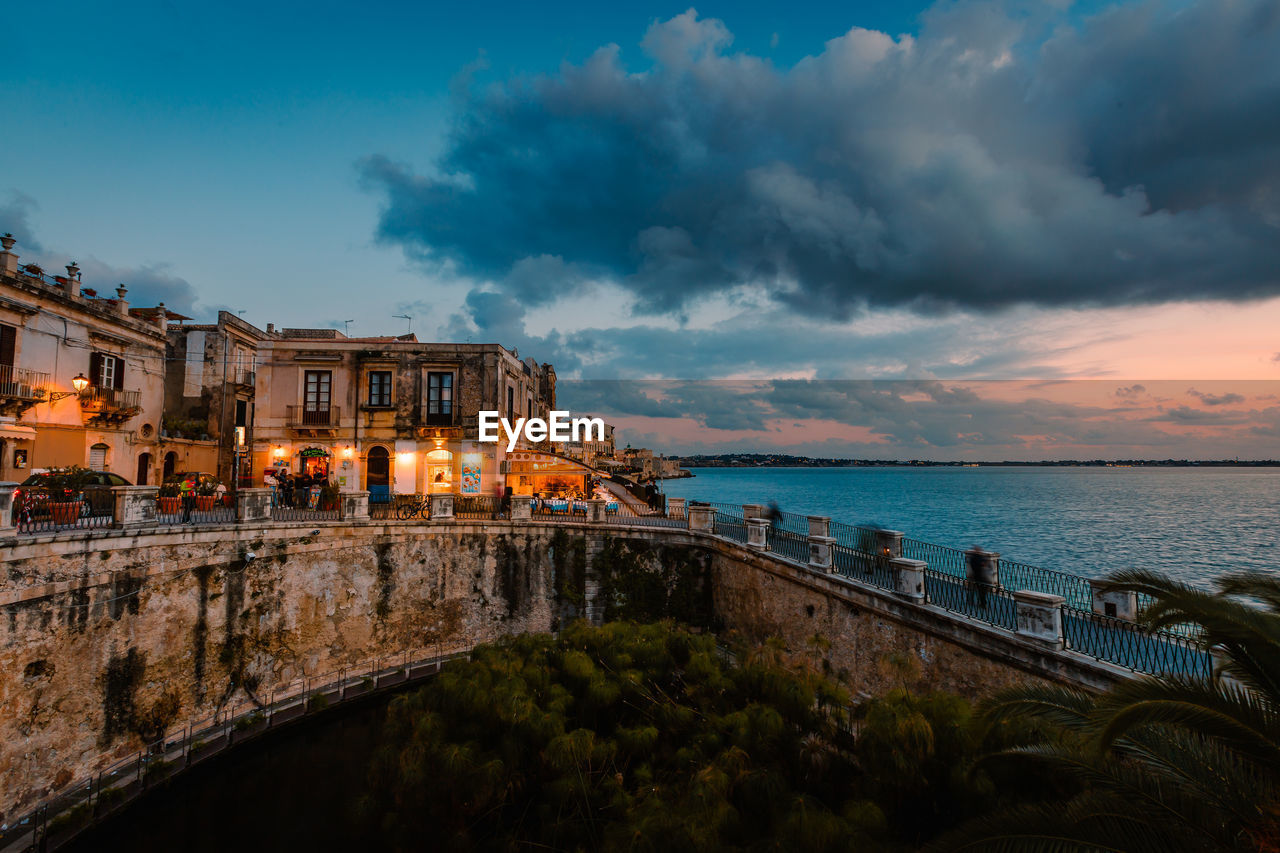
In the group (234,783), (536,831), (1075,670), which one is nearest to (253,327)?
(234,783)

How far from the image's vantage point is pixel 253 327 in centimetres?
2939

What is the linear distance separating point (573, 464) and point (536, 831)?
48.0ft

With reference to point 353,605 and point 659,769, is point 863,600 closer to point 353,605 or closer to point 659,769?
point 659,769

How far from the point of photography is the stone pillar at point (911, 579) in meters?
10.6

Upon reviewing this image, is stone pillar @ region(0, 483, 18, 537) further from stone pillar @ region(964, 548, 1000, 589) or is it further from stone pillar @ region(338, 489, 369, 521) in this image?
stone pillar @ region(964, 548, 1000, 589)

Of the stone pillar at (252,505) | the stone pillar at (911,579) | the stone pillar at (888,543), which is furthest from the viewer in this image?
the stone pillar at (252,505)

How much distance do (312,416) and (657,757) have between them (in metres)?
20.7

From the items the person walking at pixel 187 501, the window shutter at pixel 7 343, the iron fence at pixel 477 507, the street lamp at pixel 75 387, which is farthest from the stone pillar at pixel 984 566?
the window shutter at pixel 7 343

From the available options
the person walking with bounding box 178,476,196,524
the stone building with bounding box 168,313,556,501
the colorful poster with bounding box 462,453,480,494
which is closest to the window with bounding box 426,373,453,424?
the stone building with bounding box 168,313,556,501

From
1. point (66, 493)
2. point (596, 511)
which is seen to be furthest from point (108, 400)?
point (596, 511)

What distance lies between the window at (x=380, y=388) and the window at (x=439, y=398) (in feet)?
5.34

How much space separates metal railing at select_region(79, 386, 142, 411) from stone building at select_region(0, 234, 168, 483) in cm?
3

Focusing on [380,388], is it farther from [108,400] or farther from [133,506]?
[133,506]

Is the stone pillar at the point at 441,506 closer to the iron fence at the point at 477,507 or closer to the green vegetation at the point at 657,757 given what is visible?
the iron fence at the point at 477,507
